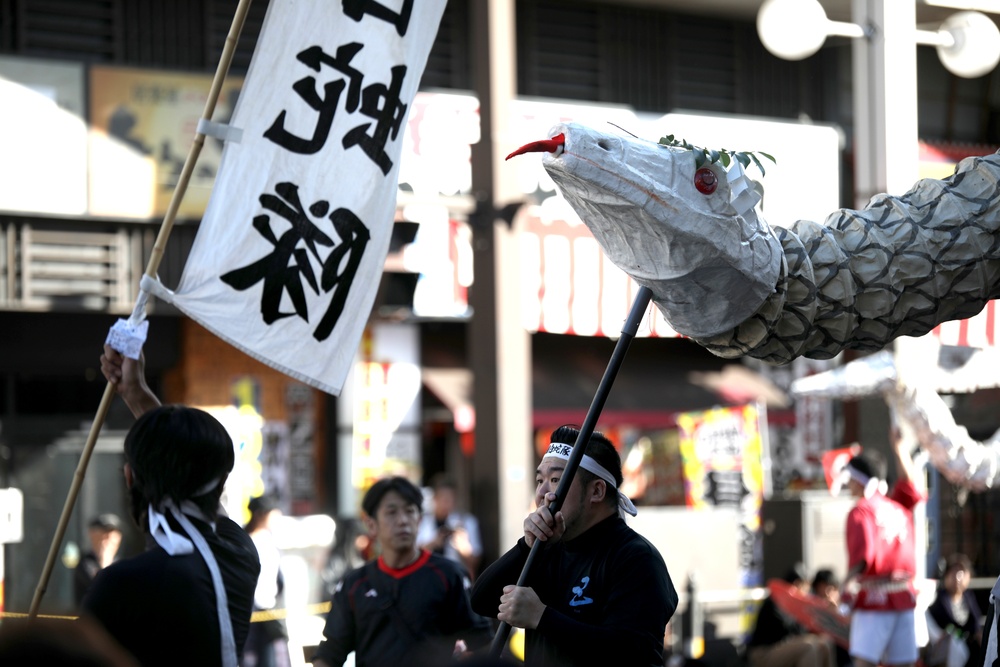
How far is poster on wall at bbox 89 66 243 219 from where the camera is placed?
13.4m

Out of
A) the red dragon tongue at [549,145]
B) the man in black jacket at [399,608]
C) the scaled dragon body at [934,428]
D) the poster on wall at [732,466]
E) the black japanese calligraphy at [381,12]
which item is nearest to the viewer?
the red dragon tongue at [549,145]

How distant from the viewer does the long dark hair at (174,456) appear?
3.10 m

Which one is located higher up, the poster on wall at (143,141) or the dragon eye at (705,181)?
the poster on wall at (143,141)

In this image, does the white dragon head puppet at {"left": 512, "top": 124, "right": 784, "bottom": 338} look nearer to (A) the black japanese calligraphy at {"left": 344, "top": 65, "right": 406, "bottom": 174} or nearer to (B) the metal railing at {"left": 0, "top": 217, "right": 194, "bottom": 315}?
(A) the black japanese calligraphy at {"left": 344, "top": 65, "right": 406, "bottom": 174}

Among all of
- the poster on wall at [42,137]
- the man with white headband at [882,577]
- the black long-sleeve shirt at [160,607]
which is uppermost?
the poster on wall at [42,137]

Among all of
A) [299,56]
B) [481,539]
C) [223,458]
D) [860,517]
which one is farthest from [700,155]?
[481,539]

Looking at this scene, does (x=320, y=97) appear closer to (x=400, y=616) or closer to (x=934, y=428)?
(x=400, y=616)

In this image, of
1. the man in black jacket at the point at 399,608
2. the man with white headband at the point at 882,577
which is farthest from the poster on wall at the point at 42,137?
the man in black jacket at the point at 399,608

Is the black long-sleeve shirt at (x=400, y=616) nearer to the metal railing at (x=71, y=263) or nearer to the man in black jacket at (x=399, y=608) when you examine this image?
the man in black jacket at (x=399, y=608)

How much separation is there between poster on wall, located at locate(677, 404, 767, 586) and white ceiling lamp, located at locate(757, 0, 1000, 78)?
159 inches

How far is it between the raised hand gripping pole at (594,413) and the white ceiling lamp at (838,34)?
7.09 metres

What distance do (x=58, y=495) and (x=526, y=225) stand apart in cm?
577

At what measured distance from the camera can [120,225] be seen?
1366 centimetres

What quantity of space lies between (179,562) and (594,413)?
107cm
